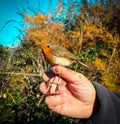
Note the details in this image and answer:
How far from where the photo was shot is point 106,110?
8.28ft

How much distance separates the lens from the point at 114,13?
10336 mm

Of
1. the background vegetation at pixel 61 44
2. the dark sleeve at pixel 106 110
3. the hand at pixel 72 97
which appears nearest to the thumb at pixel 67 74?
the hand at pixel 72 97

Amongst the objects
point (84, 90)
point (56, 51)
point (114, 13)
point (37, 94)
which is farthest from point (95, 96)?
point (114, 13)

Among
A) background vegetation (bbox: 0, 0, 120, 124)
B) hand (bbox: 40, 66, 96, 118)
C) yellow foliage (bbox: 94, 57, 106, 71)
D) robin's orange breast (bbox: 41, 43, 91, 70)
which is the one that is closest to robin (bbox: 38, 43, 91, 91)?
robin's orange breast (bbox: 41, 43, 91, 70)

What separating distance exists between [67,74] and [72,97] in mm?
463

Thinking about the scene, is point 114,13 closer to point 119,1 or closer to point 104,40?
point 119,1

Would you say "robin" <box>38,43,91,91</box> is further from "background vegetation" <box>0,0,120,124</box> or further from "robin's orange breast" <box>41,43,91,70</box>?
"background vegetation" <box>0,0,120,124</box>

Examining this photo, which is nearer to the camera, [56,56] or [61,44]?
[56,56]

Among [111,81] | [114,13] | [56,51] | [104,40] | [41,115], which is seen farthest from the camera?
[114,13]

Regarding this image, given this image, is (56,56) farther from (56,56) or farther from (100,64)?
(100,64)

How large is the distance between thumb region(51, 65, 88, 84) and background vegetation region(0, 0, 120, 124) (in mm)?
1006

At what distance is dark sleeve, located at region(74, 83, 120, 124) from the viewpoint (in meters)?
2.52

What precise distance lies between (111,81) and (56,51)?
586 centimetres

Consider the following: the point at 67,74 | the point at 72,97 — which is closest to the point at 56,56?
the point at 67,74
